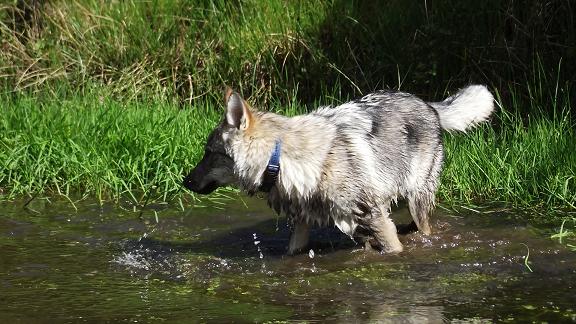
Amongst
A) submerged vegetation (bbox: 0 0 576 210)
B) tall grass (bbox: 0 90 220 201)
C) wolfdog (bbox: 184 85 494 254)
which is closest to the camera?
wolfdog (bbox: 184 85 494 254)

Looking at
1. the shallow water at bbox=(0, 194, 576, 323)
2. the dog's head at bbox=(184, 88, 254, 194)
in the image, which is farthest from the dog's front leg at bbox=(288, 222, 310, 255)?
the dog's head at bbox=(184, 88, 254, 194)

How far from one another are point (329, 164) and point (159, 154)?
87.4 inches

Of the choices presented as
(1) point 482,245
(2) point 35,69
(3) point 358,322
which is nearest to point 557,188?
(1) point 482,245

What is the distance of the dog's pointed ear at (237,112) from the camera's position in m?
5.46

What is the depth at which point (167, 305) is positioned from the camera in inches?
192

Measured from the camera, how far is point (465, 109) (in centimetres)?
671

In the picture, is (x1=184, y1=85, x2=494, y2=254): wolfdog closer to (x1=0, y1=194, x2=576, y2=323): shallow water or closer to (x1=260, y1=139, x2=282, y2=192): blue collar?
(x1=260, y1=139, x2=282, y2=192): blue collar

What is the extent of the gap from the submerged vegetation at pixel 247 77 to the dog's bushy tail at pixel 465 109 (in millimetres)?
420

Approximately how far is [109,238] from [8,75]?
4.03 m

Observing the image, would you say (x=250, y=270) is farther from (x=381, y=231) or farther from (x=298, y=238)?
(x=381, y=231)

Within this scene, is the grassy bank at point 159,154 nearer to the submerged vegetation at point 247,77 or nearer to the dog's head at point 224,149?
the submerged vegetation at point 247,77

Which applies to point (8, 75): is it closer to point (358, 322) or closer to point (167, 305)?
point (167, 305)

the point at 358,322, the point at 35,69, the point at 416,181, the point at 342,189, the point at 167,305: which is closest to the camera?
the point at 358,322

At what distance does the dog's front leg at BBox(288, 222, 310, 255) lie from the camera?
5.93 meters
